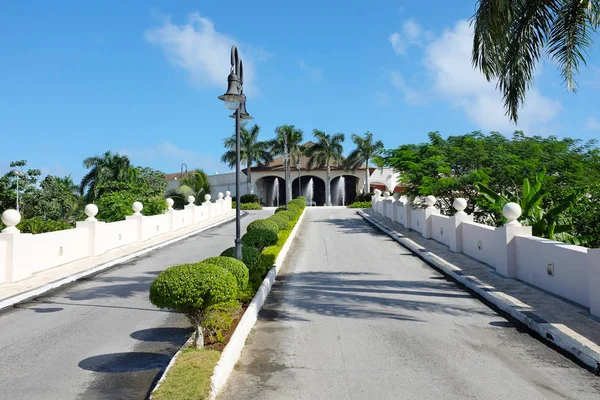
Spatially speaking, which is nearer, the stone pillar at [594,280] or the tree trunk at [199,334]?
the tree trunk at [199,334]

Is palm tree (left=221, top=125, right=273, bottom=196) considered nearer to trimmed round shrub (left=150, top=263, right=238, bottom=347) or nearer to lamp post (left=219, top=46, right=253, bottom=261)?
lamp post (left=219, top=46, right=253, bottom=261)

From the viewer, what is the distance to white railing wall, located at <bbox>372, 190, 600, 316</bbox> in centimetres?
846

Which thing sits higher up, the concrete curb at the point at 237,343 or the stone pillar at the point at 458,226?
the stone pillar at the point at 458,226

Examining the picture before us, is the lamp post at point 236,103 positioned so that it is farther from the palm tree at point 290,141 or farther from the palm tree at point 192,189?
the palm tree at point 290,141

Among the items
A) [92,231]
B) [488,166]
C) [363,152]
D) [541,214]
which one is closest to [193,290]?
[541,214]

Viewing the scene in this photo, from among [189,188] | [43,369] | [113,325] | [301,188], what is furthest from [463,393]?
[301,188]

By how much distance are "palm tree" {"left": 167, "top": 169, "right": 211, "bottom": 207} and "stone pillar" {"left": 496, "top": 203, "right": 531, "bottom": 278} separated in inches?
1474

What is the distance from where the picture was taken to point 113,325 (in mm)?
8445

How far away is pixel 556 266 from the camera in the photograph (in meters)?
9.59

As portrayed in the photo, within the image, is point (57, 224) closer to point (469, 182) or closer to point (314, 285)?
point (314, 285)

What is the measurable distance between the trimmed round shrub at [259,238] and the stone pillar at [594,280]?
906cm

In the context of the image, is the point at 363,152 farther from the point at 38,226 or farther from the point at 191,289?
the point at 191,289

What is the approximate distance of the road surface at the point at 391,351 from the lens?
17.5 ft

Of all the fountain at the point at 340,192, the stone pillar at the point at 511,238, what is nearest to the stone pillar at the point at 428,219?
the stone pillar at the point at 511,238
